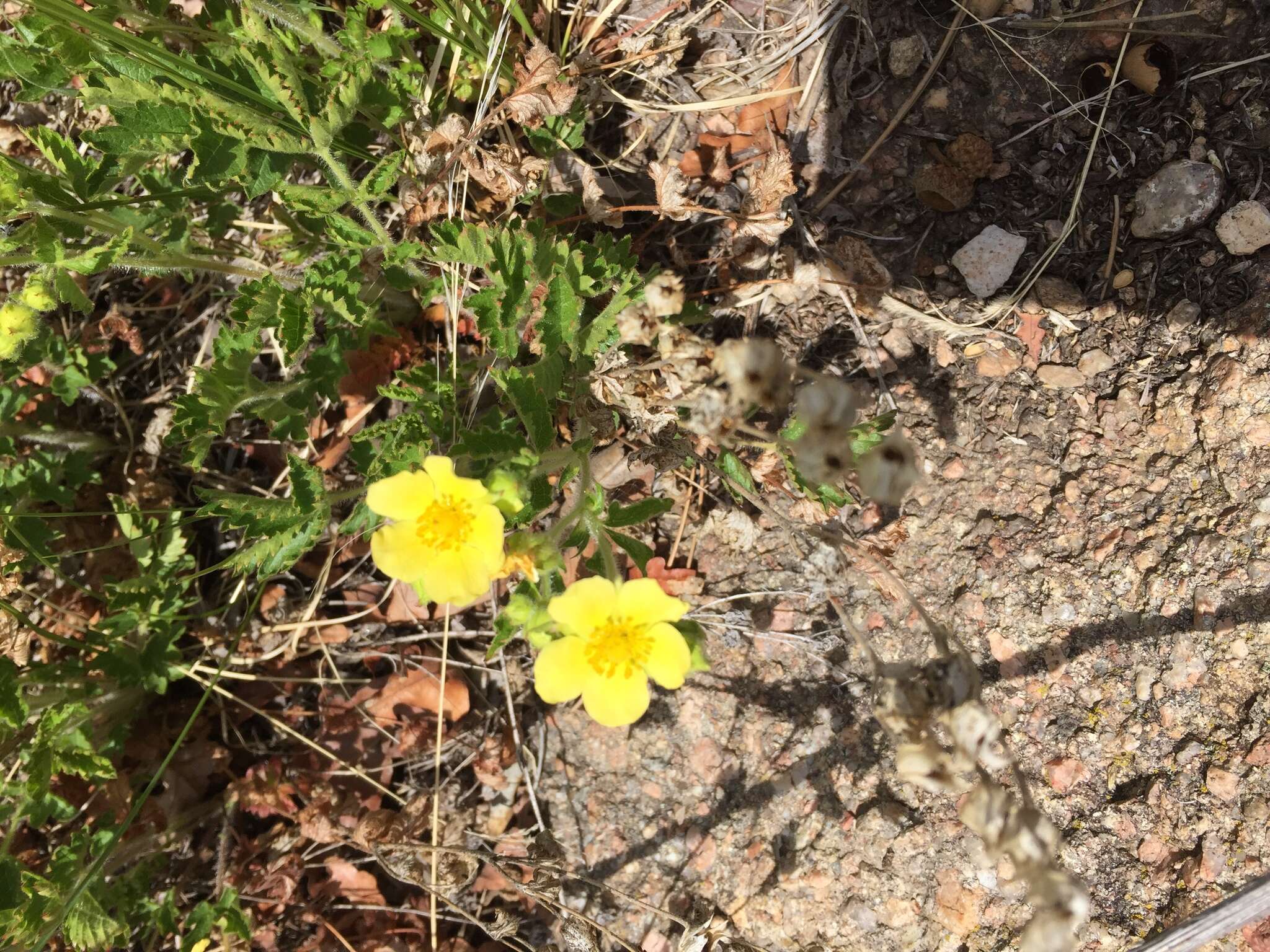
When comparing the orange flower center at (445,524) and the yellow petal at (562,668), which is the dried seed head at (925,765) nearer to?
the yellow petal at (562,668)

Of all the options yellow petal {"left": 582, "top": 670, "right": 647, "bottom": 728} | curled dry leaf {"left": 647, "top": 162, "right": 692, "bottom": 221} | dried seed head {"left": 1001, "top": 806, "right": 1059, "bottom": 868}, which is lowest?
dried seed head {"left": 1001, "top": 806, "right": 1059, "bottom": 868}

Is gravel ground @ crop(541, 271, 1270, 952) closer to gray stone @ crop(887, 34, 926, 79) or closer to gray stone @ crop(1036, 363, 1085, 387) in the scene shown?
gray stone @ crop(1036, 363, 1085, 387)

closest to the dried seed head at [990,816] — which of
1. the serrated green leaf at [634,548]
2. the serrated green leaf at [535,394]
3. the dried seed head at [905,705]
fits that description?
the dried seed head at [905,705]

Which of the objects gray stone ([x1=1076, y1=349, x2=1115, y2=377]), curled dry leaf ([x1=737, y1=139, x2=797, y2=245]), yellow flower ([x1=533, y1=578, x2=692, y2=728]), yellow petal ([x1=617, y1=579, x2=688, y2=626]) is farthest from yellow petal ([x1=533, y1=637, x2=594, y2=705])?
gray stone ([x1=1076, y1=349, x2=1115, y2=377])

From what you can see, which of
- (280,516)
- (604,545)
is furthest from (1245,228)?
(280,516)

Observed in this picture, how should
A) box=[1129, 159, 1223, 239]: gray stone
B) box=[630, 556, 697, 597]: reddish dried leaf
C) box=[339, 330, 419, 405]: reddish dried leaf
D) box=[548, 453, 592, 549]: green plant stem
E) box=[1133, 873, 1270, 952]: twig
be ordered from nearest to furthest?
box=[1133, 873, 1270, 952]: twig, box=[548, 453, 592, 549]: green plant stem, box=[1129, 159, 1223, 239]: gray stone, box=[630, 556, 697, 597]: reddish dried leaf, box=[339, 330, 419, 405]: reddish dried leaf
